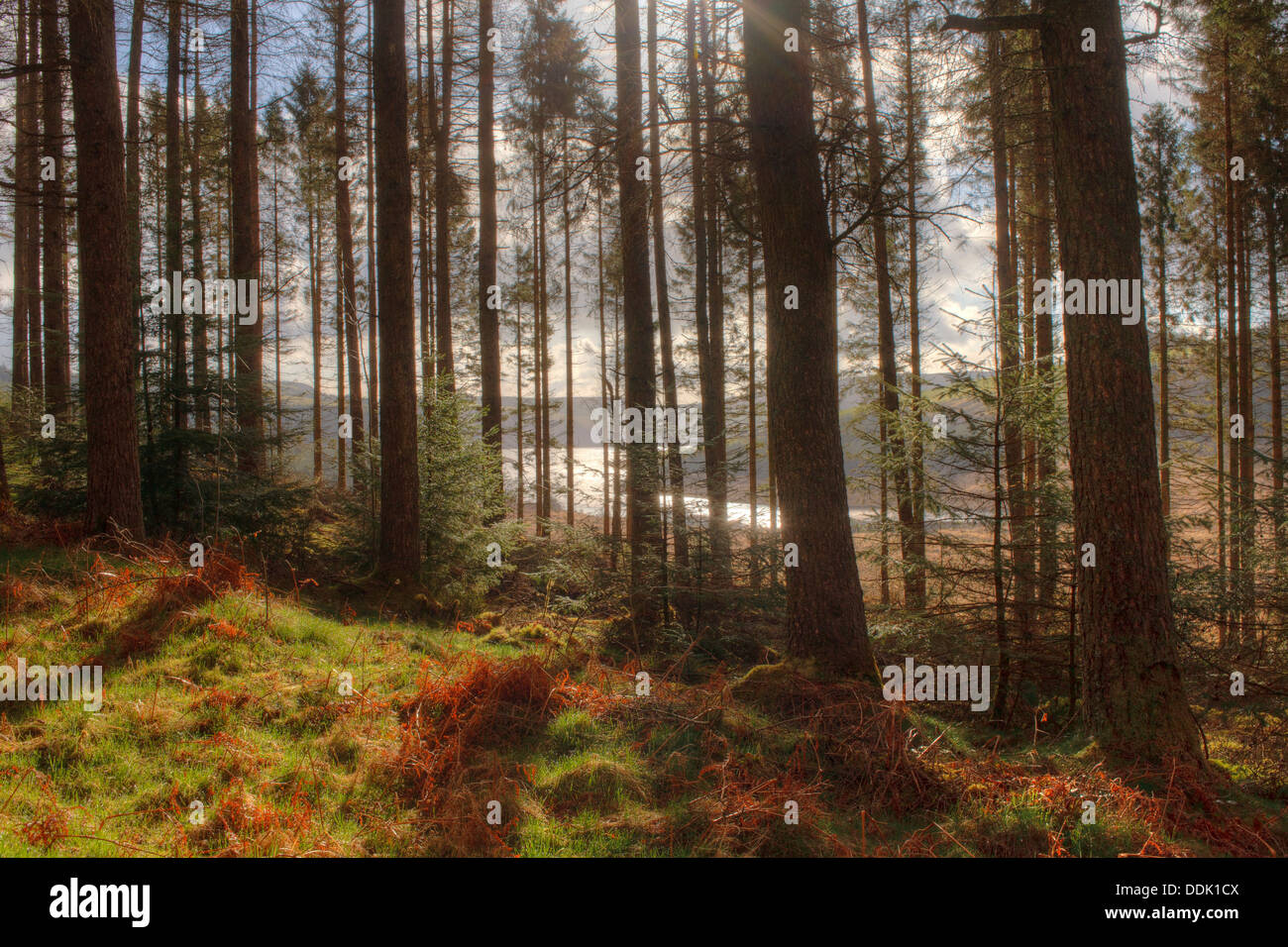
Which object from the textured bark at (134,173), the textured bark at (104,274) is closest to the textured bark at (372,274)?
the textured bark at (134,173)

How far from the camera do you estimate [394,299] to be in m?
8.69

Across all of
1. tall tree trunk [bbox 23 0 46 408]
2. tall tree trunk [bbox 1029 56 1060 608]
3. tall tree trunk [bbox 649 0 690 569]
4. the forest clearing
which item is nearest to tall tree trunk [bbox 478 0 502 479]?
the forest clearing

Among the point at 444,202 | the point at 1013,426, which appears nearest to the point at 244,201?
the point at 444,202

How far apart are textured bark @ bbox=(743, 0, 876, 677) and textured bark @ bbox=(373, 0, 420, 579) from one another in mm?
5286

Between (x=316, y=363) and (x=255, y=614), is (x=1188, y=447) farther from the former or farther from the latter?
(x=316, y=363)

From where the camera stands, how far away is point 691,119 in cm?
582

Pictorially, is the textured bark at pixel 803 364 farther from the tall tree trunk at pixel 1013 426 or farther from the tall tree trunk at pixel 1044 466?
the tall tree trunk at pixel 1044 466

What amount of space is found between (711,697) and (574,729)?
1.26 meters

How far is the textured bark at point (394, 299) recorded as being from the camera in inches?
336

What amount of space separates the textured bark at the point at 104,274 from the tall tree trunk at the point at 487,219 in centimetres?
641

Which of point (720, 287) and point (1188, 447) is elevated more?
point (720, 287)

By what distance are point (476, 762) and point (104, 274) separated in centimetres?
753
